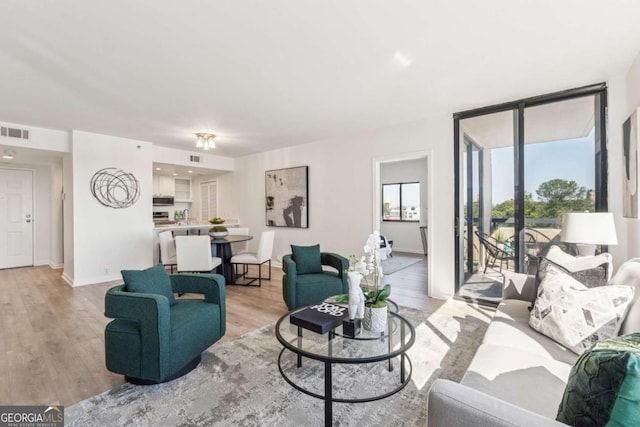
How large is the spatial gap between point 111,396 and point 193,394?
0.54 metres

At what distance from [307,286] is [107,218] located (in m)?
3.93

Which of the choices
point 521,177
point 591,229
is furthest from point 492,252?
point 591,229

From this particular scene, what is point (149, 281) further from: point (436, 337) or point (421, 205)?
point (421, 205)

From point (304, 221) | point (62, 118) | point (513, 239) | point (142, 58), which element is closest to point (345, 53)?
point (142, 58)

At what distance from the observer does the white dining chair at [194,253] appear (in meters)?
4.41

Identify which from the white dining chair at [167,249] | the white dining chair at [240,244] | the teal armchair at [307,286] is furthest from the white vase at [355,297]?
the white dining chair at [240,244]

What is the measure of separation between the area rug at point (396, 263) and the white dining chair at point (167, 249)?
3.80 m

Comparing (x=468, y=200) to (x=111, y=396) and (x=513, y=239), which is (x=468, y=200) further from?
(x=111, y=396)

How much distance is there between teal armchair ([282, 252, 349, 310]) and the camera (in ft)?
11.1

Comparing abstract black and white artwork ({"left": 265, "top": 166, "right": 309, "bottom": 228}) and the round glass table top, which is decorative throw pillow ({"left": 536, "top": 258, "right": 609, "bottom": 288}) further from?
abstract black and white artwork ({"left": 265, "top": 166, "right": 309, "bottom": 228})

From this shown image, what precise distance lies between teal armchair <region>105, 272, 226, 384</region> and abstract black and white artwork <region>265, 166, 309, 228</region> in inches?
140

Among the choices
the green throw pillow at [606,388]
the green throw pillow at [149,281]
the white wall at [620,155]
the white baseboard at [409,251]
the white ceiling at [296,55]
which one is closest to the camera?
the green throw pillow at [606,388]

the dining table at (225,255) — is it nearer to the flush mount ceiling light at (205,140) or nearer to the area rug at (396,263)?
the flush mount ceiling light at (205,140)

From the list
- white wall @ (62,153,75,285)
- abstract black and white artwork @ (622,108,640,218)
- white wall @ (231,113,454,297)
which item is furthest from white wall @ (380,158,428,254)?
white wall @ (62,153,75,285)
